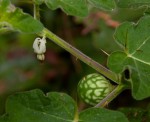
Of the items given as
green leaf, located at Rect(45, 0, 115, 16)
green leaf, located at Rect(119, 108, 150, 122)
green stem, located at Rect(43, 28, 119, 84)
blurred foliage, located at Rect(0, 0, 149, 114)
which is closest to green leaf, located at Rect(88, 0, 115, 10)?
green leaf, located at Rect(45, 0, 115, 16)

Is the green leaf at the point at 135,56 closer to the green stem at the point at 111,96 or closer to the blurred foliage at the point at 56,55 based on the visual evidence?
the green stem at the point at 111,96

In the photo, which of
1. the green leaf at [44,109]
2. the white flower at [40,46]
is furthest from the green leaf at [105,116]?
the white flower at [40,46]

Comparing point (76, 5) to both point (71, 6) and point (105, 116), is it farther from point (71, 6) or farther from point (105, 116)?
point (105, 116)

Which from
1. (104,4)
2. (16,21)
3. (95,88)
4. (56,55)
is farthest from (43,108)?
(56,55)

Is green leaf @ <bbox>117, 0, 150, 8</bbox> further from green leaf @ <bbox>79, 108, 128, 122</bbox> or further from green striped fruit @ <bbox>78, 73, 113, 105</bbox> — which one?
green leaf @ <bbox>79, 108, 128, 122</bbox>

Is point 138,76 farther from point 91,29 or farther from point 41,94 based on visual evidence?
point 91,29

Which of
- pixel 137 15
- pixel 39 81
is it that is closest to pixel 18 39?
pixel 39 81

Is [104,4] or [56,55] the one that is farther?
[56,55]
